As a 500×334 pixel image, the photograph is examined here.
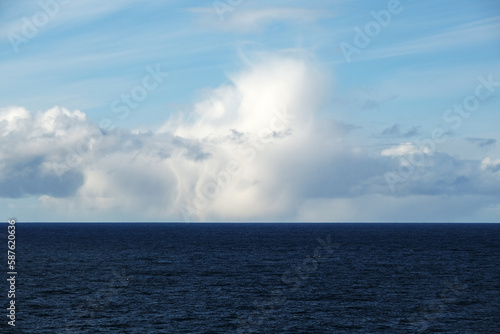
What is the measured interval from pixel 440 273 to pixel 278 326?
58245 millimetres

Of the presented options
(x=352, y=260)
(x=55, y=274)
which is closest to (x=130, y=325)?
(x=55, y=274)

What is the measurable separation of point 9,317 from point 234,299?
30.1 meters

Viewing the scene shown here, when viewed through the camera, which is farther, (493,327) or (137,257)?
(137,257)

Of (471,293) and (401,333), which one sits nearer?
(401,333)

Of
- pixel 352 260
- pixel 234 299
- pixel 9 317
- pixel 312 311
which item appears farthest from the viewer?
pixel 352 260

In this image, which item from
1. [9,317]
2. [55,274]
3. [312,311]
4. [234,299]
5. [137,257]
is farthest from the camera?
[137,257]

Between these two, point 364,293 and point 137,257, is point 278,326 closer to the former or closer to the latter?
point 364,293

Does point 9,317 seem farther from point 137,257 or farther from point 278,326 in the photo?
point 137,257

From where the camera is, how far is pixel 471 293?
84.4m

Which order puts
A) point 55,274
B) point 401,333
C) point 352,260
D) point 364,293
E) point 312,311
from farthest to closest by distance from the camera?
point 352,260, point 55,274, point 364,293, point 312,311, point 401,333

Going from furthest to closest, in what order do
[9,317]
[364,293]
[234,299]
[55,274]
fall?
1. [55,274]
2. [364,293]
3. [234,299]
4. [9,317]

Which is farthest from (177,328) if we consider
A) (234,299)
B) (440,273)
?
(440,273)

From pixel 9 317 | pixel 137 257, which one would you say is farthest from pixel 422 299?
pixel 137 257

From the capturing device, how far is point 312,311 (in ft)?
234
